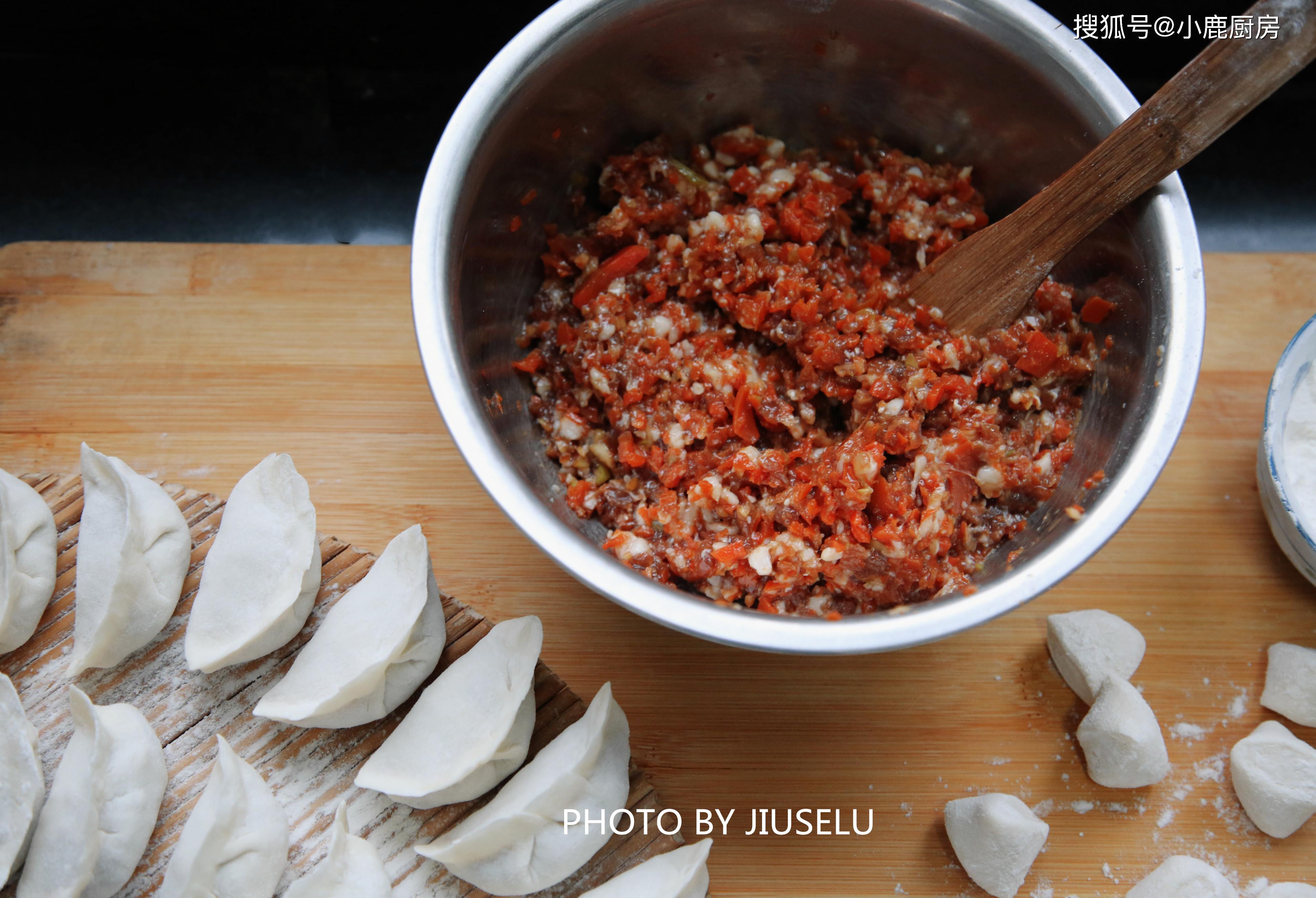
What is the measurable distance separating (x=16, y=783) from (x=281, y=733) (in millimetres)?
533

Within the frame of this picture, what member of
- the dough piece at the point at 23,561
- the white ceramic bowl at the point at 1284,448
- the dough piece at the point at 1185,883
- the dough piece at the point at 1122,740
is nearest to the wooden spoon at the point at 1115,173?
the white ceramic bowl at the point at 1284,448

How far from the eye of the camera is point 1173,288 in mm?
1772

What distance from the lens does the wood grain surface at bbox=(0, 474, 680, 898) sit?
6.70 feet

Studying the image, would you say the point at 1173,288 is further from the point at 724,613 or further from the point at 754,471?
the point at 724,613

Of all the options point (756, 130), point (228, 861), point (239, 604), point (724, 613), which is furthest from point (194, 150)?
point (724, 613)

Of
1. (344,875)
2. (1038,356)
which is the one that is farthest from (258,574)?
(1038,356)

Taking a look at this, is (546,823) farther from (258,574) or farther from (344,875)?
(258,574)

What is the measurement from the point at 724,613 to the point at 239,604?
3.80 ft

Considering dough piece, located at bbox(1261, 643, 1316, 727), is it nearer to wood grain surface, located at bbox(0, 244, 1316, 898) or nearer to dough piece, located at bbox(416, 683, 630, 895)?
wood grain surface, located at bbox(0, 244, 1316, 898)

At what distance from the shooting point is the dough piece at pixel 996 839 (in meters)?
1.98

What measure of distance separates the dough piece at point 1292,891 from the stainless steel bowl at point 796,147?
3.31ft

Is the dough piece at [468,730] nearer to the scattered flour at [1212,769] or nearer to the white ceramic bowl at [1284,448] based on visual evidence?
the scattered flour at [1212,769]

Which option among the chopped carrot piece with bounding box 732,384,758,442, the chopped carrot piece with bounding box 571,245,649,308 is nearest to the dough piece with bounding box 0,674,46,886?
the chopped carrot piece with bounding box 571,245,649,308

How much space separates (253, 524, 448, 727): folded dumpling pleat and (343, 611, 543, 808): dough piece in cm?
7
